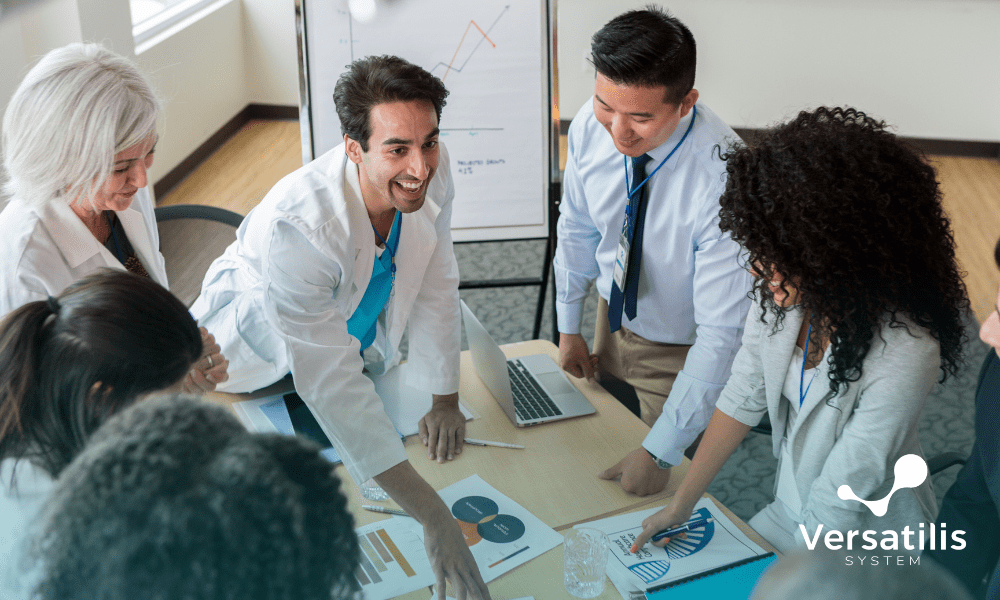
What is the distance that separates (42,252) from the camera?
1412 millimetres

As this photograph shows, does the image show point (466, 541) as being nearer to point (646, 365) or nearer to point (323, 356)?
point (323, 356)

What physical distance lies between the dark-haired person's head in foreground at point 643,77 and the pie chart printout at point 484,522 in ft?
2.78

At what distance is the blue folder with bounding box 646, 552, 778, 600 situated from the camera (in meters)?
1.20

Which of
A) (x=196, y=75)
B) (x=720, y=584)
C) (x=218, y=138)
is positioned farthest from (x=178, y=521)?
(x=218, y=138)

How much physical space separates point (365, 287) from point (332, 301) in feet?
0.57

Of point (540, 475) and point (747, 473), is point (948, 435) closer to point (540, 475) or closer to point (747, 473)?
point (747, 473)

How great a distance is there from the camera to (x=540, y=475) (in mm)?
1479

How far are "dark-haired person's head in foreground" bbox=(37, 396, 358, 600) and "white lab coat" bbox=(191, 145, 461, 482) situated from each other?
32.8 inches

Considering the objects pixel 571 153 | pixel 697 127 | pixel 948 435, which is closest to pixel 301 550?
pixel 697 127

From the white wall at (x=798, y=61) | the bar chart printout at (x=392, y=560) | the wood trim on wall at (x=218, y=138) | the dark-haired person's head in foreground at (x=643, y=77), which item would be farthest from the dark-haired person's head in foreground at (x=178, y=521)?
the white wall at (x=798, y=61)

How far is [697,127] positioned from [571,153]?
1.27 ft

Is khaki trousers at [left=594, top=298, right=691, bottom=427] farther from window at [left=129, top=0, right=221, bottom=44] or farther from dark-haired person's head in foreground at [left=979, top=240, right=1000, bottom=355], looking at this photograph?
window at [left=129, top=0, right=221, bottom=44]

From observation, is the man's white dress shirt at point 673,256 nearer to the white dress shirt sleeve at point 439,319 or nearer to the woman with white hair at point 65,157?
the white dress shirt sleeve at point 439,319

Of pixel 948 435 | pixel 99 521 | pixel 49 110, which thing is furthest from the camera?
pixel 948 435
